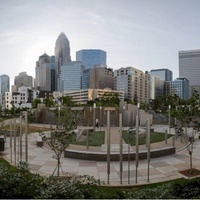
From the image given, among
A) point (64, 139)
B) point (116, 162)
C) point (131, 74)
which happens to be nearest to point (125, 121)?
point (116, 162)

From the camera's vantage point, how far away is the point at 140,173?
37.8 feet

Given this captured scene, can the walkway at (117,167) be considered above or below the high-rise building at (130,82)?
below

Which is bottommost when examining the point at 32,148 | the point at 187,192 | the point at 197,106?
the point at 32,148

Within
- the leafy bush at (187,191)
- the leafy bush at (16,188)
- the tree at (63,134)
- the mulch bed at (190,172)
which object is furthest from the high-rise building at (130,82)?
the leafy bush at (16,188)

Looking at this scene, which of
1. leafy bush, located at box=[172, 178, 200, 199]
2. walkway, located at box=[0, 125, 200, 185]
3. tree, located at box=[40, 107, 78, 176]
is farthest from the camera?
walkway, located at box=[0, 125, 200, 185]

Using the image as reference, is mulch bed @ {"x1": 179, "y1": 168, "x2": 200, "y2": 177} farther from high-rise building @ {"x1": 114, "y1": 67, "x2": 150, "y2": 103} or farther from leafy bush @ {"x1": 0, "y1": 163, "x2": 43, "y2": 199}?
high-rise building @ {"x1": 114, "y1": 67, "x2": 150, "y2": 103}

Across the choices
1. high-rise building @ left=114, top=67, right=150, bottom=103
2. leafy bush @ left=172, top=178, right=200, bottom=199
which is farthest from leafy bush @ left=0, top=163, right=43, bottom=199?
high-rise building @ left=114, top=67, right=150, bottom=103

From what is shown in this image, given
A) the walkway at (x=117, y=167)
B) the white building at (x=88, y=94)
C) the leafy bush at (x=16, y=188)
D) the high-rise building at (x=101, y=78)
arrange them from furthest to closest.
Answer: the high-rise building at (x=101, y=78) → the white building at (x=88, y=94) → the walkway at (x=117, y=167) → the leafy bush at (x=16, y=188)

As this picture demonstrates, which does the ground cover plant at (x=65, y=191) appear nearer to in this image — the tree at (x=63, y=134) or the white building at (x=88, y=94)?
the tree at (x=63, y=134)

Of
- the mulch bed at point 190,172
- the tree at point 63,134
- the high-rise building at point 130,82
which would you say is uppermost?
the high-rise building at point 130,82

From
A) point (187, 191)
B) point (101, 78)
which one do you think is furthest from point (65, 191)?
point (101, 78)

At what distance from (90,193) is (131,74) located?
16379 cm

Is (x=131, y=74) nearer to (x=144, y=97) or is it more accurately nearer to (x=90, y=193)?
(x=144, y=97)

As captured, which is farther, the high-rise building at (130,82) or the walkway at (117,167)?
the high-rise building at (130,82)
